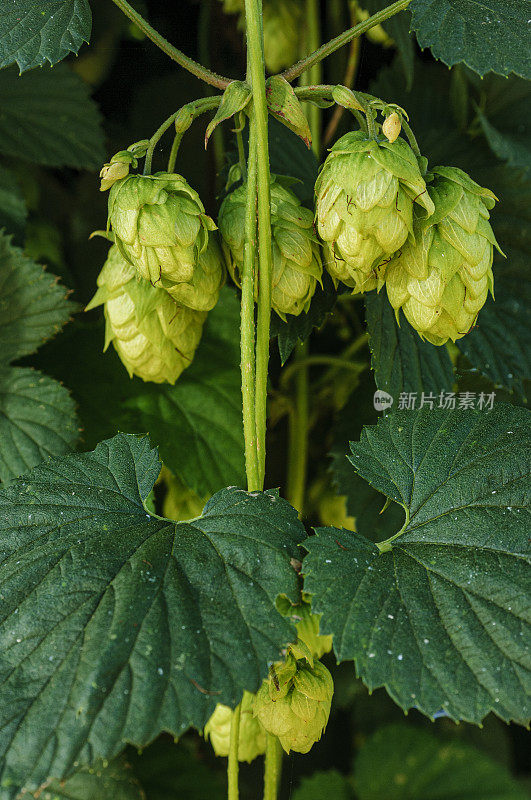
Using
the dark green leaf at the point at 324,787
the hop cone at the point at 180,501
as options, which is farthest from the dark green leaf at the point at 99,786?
the dark green leaf at the point at 324,787

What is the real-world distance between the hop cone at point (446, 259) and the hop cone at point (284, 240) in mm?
68

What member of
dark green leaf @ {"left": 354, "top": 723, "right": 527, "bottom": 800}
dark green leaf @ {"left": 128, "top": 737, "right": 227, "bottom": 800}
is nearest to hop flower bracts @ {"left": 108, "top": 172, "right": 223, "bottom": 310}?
dark green leaf @ {"left": 128, "top": 737, "right": 227, "bottom": 800}

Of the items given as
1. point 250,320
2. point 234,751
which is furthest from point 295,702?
point 250,320

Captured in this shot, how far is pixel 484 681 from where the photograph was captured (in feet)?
1.49

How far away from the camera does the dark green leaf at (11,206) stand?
905 millimetres

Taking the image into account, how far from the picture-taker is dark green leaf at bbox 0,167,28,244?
2.97 feet

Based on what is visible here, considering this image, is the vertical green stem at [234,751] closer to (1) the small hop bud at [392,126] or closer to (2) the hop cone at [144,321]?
(2) the hop cone at [144,321]

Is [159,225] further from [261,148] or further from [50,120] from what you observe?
[50,120]

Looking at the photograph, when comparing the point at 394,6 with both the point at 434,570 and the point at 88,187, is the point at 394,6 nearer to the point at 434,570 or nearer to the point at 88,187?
the point at 434,570

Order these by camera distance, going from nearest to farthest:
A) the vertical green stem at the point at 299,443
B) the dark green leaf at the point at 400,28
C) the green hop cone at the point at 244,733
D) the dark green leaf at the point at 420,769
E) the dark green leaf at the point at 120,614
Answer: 1. the dark green leaf at the point at 120,614
2. the green hop cone at the point at 244,733
3. the dark green leaf at the point at 400,28
4. the vertical green stem at the point at 299,443
5. the dark green leaf at the point at 420,769

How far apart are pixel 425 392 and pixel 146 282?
1.13 ft

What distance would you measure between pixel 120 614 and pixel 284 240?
311mm

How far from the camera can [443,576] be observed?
50 cm

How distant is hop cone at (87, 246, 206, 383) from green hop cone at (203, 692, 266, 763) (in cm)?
32
